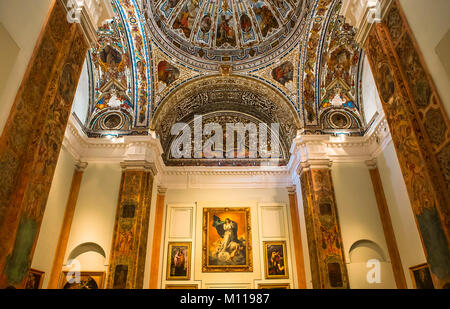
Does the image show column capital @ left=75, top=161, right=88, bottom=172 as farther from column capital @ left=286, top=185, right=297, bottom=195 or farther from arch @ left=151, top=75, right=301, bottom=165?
column capital @ left=286, top=185, right=297, bottom=195

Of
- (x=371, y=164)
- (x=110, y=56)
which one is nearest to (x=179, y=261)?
(x=371, y=164)

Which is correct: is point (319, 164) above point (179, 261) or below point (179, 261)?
above

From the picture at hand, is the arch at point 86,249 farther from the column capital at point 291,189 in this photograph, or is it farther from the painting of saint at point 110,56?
the column capital at point 291,189

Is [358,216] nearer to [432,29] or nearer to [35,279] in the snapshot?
[432,29]

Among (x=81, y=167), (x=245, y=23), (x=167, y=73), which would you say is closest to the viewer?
(x=81, y=167)

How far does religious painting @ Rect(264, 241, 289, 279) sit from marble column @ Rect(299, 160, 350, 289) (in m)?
1.95

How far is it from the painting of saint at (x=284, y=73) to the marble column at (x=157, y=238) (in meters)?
6.65

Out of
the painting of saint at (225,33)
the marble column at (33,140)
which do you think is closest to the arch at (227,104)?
the painting of saint at (225,33)

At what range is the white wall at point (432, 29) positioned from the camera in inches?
147

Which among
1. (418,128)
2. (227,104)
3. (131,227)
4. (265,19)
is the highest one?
(265,19)

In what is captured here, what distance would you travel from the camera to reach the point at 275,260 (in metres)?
11.3

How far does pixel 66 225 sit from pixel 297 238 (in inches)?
330

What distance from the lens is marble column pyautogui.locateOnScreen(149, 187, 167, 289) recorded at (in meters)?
10.9
